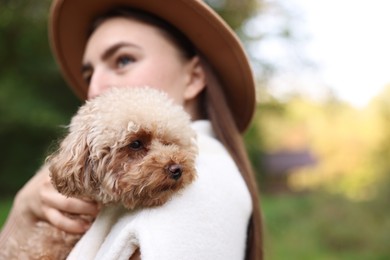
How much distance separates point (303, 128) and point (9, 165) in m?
25.6

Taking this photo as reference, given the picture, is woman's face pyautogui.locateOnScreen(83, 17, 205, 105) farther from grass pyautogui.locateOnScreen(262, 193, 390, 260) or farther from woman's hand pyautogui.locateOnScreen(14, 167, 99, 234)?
grass pyautogui.locateOnScreen(262, 193, 390, 260)

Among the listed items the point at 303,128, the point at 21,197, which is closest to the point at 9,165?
the point at 21,197

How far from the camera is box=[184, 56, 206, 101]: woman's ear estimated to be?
108 inches

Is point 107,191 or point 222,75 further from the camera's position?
point 222,75

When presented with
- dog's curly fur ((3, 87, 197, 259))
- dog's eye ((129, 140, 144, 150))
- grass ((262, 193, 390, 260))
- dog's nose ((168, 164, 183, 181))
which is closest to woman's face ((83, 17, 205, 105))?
dog's curly fur ((3, 87, 197, 259))

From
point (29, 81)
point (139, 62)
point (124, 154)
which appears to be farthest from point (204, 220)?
point (29, 81)

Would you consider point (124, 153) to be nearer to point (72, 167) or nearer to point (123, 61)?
point (72, 167)

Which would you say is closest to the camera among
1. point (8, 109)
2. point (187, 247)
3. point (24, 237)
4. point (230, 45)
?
point (187, 247)

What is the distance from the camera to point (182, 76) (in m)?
2.72

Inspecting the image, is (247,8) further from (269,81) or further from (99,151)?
(99,151)

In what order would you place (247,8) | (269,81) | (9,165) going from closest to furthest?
(9,165) → (247,8) → (269,81)

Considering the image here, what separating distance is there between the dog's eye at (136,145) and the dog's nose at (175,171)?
0.18 meters

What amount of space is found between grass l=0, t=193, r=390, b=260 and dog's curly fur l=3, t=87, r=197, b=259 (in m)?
7.69

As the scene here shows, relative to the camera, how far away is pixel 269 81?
59.9 feet
